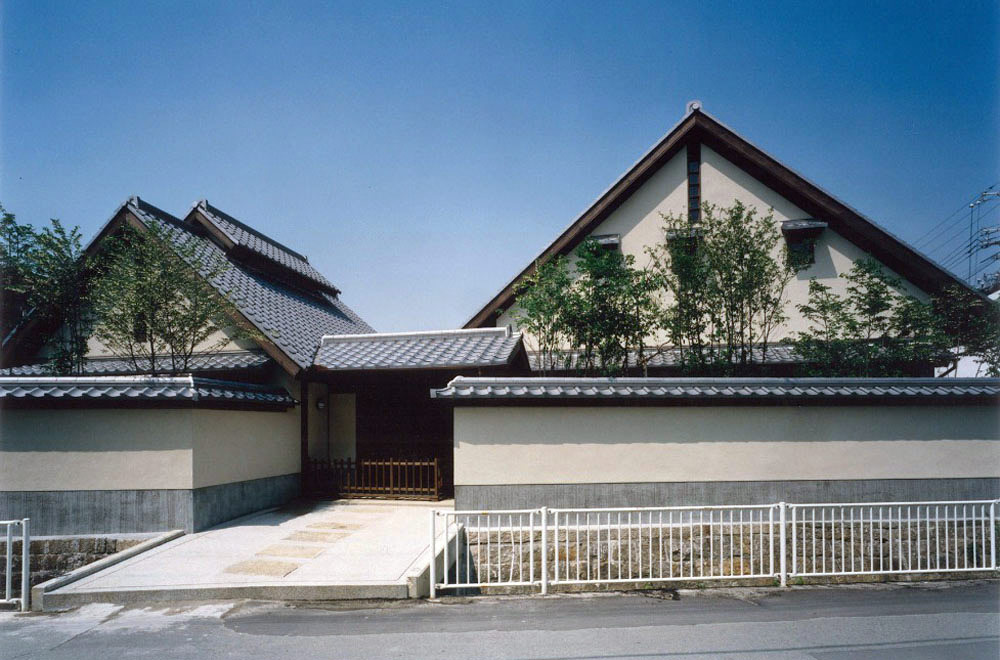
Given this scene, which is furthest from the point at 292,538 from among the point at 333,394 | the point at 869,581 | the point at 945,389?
the point at 945,389

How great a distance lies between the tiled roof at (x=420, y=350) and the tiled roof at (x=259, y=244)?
15.2 feet

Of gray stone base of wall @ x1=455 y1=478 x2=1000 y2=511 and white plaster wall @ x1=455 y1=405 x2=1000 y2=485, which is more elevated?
Answer: white plaster wall @ x1=455 y1=405 x2=1000 y2=485

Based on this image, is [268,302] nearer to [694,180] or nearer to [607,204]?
[607,204]

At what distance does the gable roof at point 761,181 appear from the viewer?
498 inches

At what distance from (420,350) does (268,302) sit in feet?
14.5

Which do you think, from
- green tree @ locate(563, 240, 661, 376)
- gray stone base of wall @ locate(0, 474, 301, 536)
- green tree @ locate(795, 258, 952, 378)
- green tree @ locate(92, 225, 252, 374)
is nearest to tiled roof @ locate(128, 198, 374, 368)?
green tree @ locate(92, 225, 252, 374)

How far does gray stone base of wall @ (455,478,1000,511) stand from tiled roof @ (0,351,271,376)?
5.69m

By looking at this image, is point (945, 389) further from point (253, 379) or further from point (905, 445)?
point (253, 379)

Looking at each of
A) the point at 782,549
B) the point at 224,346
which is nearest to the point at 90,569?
the point at 224,346

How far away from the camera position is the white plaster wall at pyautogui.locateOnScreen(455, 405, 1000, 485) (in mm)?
8922

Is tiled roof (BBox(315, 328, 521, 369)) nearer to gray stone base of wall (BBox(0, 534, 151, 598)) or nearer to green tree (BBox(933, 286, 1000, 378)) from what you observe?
gray stone base of wall (BBox(0, 534, 151, 598))

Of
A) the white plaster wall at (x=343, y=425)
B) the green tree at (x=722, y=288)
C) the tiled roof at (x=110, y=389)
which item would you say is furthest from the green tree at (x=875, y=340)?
the tiled roof at (x=110, y=389)

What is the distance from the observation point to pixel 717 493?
890cm

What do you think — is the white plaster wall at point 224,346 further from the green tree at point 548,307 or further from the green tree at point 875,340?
the green tree at point 875,340
